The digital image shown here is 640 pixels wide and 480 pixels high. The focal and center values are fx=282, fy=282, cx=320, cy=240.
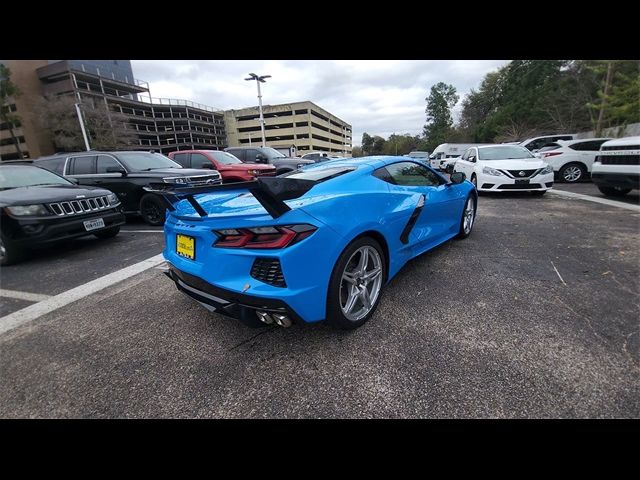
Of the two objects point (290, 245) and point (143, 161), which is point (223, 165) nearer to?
point (143, 161)

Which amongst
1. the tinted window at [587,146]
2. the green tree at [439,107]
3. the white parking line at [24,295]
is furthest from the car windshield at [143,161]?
the green tree at [439,107]

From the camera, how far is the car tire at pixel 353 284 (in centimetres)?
195

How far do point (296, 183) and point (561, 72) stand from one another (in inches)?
1433

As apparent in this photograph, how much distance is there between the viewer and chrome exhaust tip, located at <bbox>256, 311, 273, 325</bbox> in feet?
5.74

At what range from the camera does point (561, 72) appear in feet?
85.6

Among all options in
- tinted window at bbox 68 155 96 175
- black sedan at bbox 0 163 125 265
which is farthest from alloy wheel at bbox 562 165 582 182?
tinted window at bbox 68 155 96 175

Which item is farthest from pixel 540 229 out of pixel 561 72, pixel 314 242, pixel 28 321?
pixel 561 72

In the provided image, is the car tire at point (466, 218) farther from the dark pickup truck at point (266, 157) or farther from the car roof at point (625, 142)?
the dark pickup truck at point (266, 157)

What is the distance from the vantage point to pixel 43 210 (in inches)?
155

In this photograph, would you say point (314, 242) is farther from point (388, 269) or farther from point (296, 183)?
point (388, 269)

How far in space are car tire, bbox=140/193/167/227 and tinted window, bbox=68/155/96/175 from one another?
1.62 meters

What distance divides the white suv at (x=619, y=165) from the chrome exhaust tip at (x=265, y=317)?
7.51 metres
